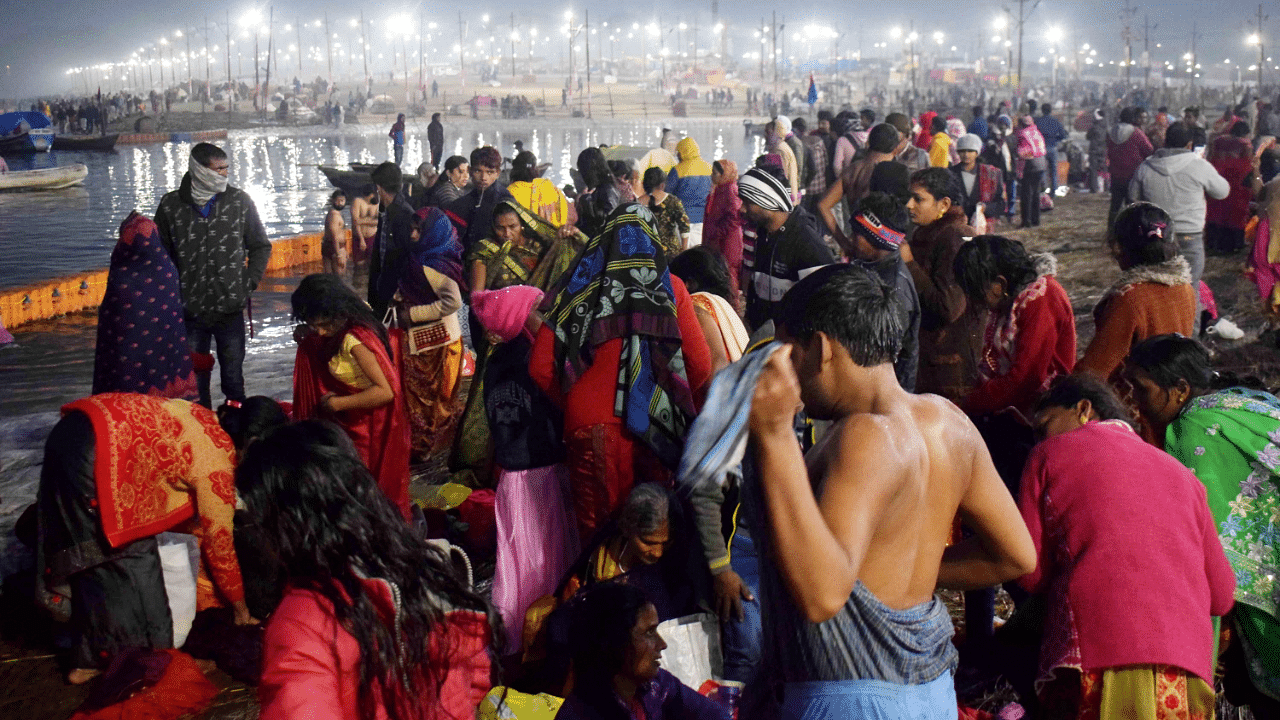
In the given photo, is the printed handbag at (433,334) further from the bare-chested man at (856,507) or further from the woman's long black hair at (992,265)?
the bare-chested man at (856,507)

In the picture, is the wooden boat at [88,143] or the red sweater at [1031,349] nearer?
the red sweater at [1031,349]

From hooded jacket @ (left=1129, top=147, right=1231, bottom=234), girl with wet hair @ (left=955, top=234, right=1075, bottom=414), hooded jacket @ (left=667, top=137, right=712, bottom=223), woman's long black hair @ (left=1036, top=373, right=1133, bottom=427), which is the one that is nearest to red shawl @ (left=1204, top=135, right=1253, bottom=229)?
hooded jacket @ (left=1129, top=147, right=1231, bottom=234)

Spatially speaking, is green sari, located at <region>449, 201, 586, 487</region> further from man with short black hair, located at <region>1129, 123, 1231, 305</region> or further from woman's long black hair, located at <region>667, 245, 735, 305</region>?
man with short black hair, located at <region>1129, 123, 1231, 305</region>

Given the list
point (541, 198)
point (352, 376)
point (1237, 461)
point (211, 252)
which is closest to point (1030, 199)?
point (541, 198)

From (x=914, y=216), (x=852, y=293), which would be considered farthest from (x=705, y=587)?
(x=914, y=216)

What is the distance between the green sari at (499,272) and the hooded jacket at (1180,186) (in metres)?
4.74

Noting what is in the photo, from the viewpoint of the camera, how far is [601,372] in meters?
3.61

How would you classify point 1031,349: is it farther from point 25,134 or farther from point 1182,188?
point 25,134

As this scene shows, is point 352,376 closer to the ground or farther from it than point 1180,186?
closer to the ground

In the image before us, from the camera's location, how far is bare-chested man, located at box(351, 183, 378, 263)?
11547 mm

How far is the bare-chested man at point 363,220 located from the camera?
11.5 metres

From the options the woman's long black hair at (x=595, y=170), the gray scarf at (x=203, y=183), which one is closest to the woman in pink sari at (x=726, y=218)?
the woman's long black hair at (x=595, y=170)

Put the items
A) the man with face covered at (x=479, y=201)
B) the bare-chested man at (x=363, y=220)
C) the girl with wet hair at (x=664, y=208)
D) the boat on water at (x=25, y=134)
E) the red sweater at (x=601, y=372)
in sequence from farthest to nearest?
the boat on water at (x=25, y=134) → the bare-chested man at (x=363, y=220) → the girl with wet hair at (x=664, y=208) → the man with face covered at (x=479, y=201) → the red sweater at (x=601, y=372)

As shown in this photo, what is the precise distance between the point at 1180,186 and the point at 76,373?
8.60m
